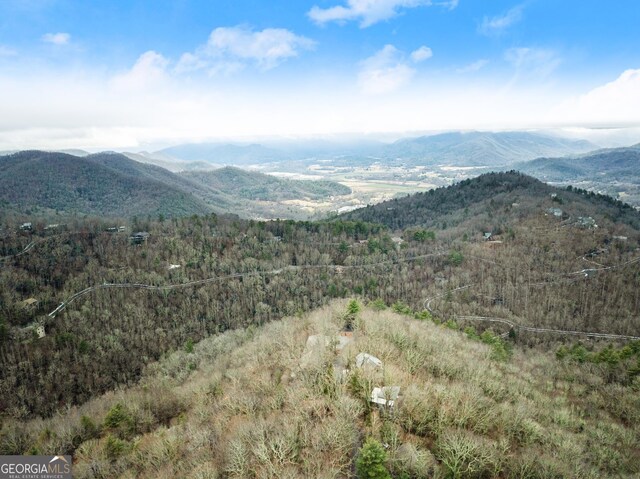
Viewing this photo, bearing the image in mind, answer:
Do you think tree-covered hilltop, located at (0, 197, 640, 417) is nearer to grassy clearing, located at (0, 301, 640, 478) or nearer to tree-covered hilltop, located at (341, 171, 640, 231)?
tree-covered hilltop, located at (341, 171, 640, 231)

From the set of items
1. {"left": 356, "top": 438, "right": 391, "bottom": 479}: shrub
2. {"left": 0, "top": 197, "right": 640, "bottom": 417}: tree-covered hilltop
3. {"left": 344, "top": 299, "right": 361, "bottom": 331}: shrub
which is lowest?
{"left": 0, "top": 197, "right": 640, "bottom": 417}: tree-covered hilltop

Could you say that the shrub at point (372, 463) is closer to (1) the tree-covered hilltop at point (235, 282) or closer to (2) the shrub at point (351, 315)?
(2) the shrub at point (351, 315)

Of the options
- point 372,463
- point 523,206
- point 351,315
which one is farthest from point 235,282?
point 523,206

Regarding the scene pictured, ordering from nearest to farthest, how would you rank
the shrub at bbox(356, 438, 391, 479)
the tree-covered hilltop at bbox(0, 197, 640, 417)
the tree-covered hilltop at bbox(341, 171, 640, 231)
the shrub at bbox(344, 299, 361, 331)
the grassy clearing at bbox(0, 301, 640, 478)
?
1. the shrub at bbox(356, 438, 391, 479)
2. the grassy clearing at bbox(0, 301, 640, 478)
3. the shrub at bbox(344, 299, 361, 331)
4. the tree-covered hilltop at bbox(0, 197, 640, 417)
5. the tree-covered hilltop at bbox(341, 171, 640, 231)

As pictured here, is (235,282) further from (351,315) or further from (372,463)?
(372,463)

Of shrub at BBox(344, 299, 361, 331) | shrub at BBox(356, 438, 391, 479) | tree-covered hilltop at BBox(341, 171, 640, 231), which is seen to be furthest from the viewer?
tree-covered hilltop at BBox(341, 171, 640, 231)

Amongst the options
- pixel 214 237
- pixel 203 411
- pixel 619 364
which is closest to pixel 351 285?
pixel 214 237

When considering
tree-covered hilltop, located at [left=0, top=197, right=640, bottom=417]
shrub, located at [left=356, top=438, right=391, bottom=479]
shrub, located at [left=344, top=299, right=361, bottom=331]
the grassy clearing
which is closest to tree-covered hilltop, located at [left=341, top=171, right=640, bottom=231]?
tree-covered hilltop, located at [left=0, top=197, right=640, bottom=417]

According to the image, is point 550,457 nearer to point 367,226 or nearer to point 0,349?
point 0,349
